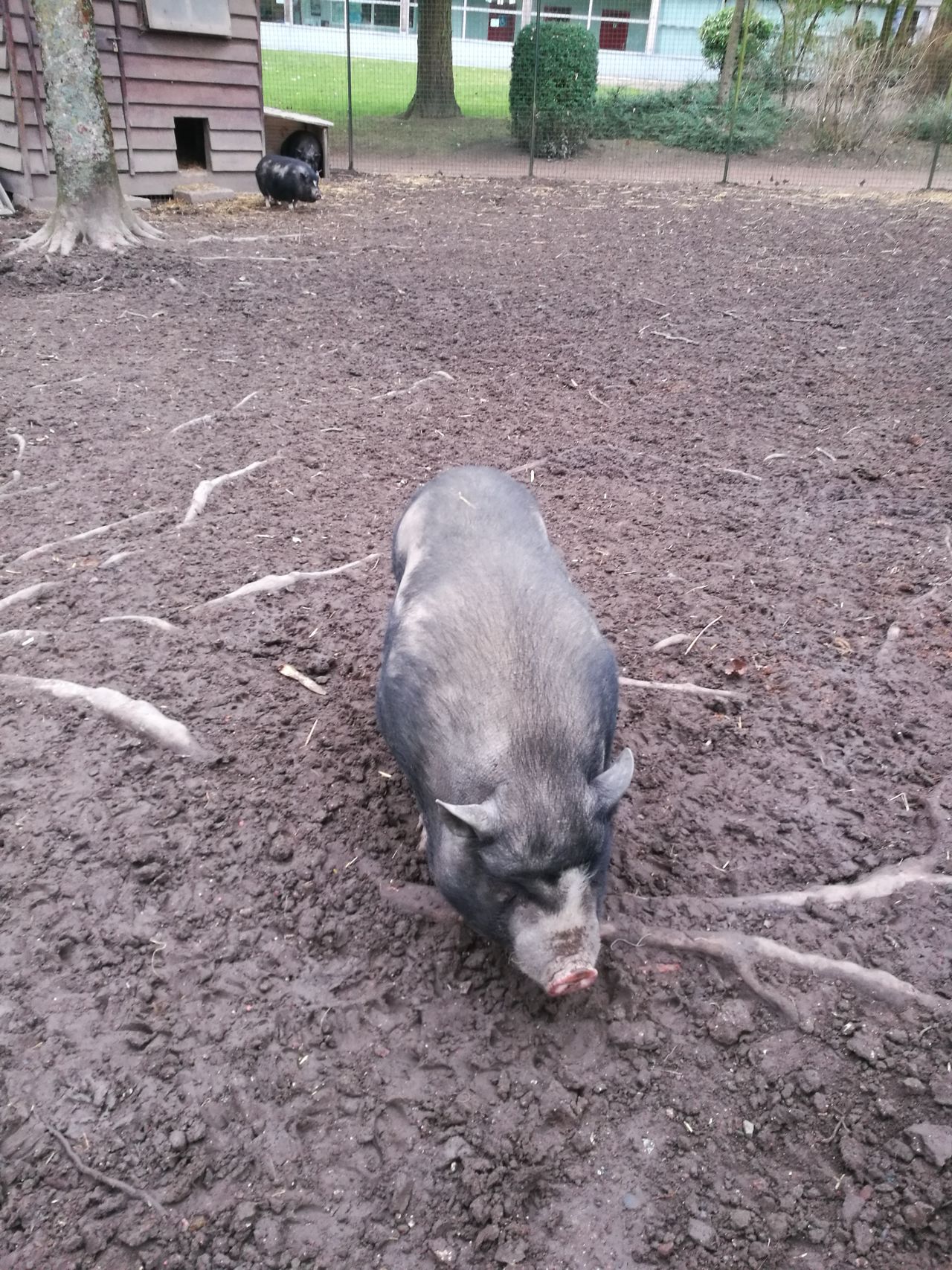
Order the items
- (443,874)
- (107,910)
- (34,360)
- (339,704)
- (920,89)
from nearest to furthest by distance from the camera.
Answer: (443,874)
(107,910)
(339,704)
(34,360)
(920,89)

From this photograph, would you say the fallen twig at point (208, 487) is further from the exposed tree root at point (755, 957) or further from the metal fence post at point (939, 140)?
the metal fence post at point (939, 140)

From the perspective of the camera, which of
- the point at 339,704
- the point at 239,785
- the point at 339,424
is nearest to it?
the point at 239,785

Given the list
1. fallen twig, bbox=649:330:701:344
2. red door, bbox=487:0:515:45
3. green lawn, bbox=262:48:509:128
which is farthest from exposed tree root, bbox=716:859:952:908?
red door, bbox=487:0:515:45

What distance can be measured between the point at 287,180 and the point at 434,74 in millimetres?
11340

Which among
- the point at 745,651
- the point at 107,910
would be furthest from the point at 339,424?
the point at 107,910

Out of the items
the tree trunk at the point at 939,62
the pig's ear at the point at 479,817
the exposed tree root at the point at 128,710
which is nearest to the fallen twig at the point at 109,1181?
the pig's ear at the point at 479,817

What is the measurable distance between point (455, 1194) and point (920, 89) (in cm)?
2160

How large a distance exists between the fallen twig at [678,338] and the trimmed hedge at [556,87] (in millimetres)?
11884

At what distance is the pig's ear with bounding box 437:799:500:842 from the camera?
1953 mm

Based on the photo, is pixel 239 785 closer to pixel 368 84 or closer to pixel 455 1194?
pixel 455 1194

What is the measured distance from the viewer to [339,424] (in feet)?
16.8

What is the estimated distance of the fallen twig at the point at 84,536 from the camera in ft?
12.7

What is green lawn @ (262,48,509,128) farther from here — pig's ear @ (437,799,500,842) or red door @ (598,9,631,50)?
pig's ear @ (437,799,500,842)

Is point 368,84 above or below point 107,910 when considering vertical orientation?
above
